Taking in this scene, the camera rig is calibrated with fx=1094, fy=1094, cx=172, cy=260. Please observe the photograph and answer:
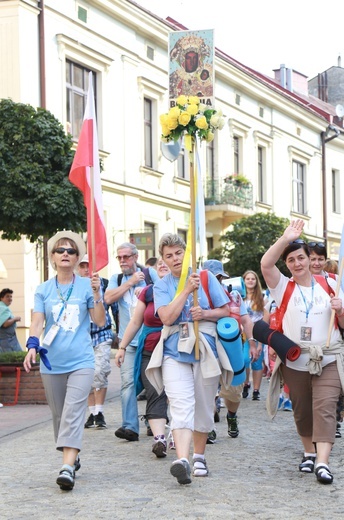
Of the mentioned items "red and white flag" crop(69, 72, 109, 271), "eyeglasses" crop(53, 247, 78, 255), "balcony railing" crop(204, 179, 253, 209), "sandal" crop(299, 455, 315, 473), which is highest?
"balcony railing" crop(204, 179, 253, 209)

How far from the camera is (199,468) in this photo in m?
7.69

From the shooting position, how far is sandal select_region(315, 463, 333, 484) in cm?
722

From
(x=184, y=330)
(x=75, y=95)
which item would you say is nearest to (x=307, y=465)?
(x=184, y=330)

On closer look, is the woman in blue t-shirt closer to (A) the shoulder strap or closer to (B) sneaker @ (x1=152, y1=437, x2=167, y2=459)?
(A) the shoulder strap

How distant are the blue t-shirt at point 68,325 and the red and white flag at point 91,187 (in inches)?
25.1

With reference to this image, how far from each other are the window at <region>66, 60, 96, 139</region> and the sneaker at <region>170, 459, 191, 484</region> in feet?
62.7

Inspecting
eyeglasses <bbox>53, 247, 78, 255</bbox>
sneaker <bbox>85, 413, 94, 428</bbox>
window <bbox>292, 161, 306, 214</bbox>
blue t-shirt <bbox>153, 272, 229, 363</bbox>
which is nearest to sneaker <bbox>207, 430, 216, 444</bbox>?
sneaker <bbox>85, 413, 94, 428</bbox>

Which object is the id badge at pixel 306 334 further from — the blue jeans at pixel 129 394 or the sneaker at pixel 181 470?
the blue jeans at pixel 129 394

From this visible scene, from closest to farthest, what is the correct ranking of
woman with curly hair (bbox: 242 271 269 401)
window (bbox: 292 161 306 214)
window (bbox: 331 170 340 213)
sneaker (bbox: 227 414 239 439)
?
sneaker (bbox: 227 414 239 439), woman with curly hair (bbox: 242 271 269 401), window (bbox: 292 161 306 214), window (bbox: 331 170 340 213)

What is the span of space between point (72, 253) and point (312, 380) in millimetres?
1905

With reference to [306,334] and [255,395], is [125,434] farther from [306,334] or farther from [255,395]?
[255,395]

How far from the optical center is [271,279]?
7652 mm

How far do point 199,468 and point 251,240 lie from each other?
22662 mm

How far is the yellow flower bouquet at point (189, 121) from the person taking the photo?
8117mm
